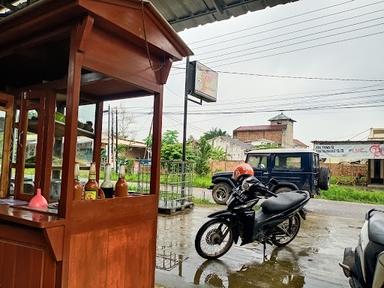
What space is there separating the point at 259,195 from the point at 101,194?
246 centimetres

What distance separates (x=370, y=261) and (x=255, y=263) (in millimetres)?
1838

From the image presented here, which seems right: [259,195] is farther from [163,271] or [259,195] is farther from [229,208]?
[163,271]

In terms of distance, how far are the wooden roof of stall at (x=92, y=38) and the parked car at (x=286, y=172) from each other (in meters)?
6.74

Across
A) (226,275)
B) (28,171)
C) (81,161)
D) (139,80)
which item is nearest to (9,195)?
(28,171)

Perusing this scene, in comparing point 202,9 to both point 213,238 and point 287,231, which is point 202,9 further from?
point 287,231

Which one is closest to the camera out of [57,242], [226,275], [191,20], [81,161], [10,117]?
[57,242]

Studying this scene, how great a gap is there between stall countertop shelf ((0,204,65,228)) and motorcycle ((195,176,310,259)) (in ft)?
7.44

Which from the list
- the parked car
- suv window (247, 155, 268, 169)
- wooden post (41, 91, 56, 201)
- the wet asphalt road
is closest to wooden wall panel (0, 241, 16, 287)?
wooden post (41, 91, 56, 201)

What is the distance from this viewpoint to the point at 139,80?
6.93 ft

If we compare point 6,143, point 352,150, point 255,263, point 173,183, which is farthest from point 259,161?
point 352,150

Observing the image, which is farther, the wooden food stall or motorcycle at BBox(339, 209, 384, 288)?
motorcycle at BBox(339, 209, 384, 288)

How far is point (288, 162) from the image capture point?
9.05 meters

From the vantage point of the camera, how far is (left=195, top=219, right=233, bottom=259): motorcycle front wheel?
3783 millimetres

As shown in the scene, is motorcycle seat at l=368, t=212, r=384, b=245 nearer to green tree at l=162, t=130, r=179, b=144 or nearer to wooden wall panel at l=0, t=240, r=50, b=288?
wooden wall panel at l=0, t=240, r=50, b=288
